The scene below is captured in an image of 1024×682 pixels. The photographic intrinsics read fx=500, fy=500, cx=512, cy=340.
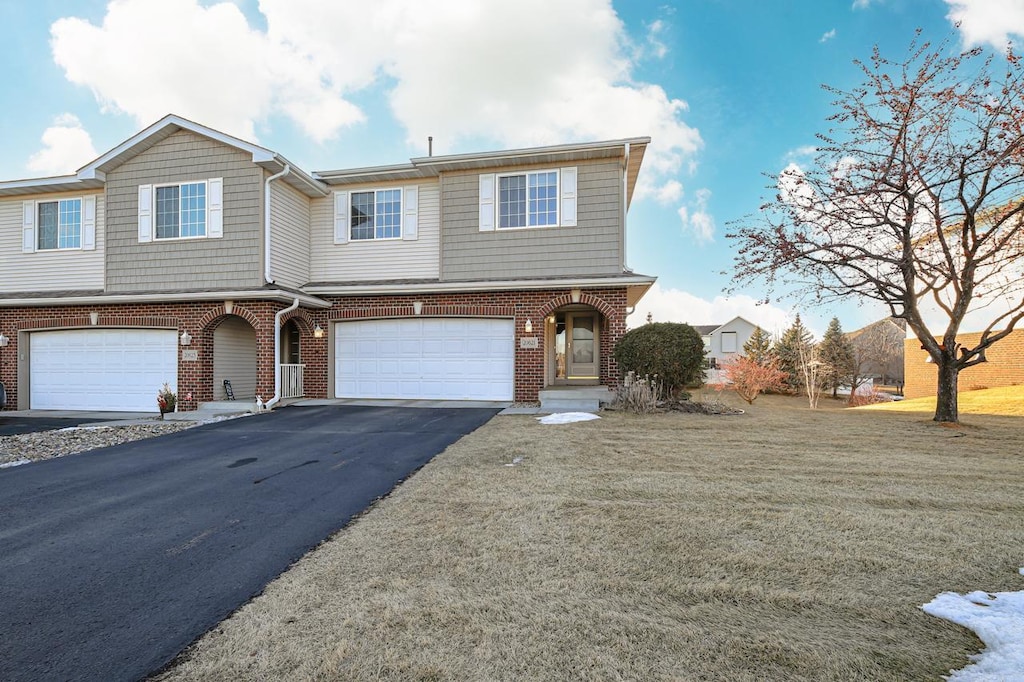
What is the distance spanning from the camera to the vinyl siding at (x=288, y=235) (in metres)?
12.4

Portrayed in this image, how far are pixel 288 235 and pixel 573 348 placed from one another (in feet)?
27.8

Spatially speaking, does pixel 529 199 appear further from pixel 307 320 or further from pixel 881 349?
pixel 881 349

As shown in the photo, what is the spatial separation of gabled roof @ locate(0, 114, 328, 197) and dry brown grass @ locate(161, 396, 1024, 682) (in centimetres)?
988

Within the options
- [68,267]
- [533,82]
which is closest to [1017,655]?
[533,82]

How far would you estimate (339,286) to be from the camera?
521 inches

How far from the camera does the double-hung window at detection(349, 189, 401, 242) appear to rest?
13.5 meters

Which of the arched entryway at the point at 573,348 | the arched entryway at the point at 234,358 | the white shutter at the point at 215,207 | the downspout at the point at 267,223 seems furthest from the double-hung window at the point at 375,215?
the arched entryway at the point at 573,348

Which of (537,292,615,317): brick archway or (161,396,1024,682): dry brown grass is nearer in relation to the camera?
(161,396,1024,682): dry brown grass

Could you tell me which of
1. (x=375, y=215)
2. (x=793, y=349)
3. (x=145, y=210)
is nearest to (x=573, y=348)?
(x=375, y=215)

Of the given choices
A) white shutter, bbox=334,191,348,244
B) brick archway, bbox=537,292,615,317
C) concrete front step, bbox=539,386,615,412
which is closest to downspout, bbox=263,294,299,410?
white shutter, bbox=334,191,348,244

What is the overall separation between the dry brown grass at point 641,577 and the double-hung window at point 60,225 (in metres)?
14.2

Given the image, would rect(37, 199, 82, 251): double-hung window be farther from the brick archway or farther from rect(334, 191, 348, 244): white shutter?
the brick archway

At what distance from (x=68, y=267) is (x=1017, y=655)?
1863cm

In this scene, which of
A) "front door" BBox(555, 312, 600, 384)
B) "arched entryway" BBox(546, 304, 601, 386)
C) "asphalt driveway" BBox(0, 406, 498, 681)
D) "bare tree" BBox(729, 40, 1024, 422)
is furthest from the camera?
"front door" BBox(555, 312, 600, 384)
